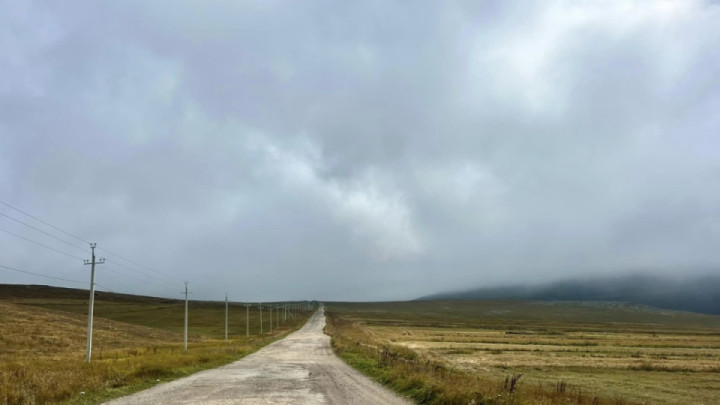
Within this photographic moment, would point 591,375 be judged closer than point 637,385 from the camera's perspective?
No

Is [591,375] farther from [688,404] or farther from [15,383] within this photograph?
[15,383]

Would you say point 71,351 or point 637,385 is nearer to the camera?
point 637,385

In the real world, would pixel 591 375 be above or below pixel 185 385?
below

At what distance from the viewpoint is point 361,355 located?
3878cm

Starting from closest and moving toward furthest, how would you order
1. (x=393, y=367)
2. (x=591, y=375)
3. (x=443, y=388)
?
(x=443, y=388) < (x=393, y=367) < (x=591, y=375)

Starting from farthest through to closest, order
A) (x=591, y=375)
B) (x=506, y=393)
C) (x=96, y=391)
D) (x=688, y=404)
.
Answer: (x=591, y=375)
(x=688, y=404)
(x=96, y=391)
(x=506, y=393)

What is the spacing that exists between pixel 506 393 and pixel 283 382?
37.4ft

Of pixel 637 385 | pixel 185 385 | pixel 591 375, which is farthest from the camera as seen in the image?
pixel 591 375

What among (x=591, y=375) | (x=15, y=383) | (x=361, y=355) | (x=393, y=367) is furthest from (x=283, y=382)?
(x=591, y=375)

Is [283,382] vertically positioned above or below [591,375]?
above

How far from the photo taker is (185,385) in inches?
882

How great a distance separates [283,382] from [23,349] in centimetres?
3726

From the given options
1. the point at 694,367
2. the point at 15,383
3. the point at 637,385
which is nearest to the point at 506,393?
the point at 15,383

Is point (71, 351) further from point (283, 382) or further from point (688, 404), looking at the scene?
point (688, 404)
